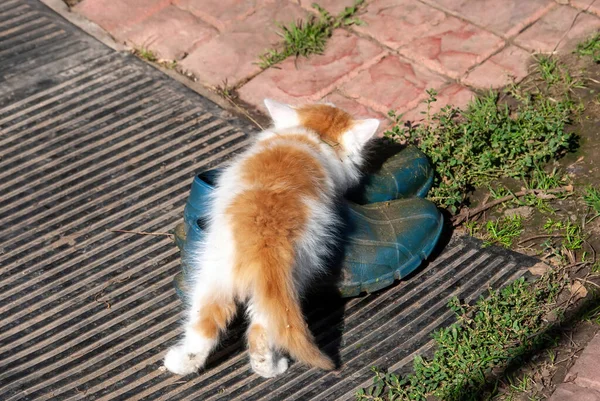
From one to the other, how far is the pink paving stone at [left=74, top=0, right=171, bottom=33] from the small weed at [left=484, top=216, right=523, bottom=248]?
2.77 meters

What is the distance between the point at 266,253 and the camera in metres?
2.90

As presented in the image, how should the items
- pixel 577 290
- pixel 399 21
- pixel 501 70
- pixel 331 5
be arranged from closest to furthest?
pixel 577 290
pixel 501 70
pixel 399 21
pixel 331 5

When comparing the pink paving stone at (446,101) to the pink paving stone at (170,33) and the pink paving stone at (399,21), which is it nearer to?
the pink paving stone at (399,21)

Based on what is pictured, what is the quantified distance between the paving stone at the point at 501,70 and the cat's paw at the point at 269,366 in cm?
223

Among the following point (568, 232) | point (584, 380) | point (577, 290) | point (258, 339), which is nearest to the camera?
point (258, 339)

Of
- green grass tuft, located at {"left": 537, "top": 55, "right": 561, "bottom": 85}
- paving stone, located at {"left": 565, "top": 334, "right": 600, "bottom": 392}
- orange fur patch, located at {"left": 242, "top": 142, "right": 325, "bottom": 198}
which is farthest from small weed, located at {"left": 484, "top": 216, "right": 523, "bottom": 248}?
green grass tuft, located at {"left": 537, "top": 55, "right": 561, "bottom": 85}

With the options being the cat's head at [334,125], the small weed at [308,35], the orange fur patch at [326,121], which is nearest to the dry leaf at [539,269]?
the cat's head at [334,125]

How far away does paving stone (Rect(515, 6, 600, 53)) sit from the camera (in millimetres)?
4836

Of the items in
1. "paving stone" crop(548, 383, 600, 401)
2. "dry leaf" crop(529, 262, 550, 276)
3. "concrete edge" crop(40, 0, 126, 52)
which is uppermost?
"dry leaf" crop(529, 262, 550, 276)

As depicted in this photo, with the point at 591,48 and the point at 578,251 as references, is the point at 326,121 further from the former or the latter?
the point at 591,48

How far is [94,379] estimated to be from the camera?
3.35 meters

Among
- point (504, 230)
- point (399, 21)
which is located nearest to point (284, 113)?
point (504, 230)

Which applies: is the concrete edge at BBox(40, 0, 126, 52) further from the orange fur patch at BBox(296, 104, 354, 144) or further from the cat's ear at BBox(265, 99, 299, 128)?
the orange fur patch at BBox(296, 104, 354, 144)

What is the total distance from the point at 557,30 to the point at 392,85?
1.10 meters
